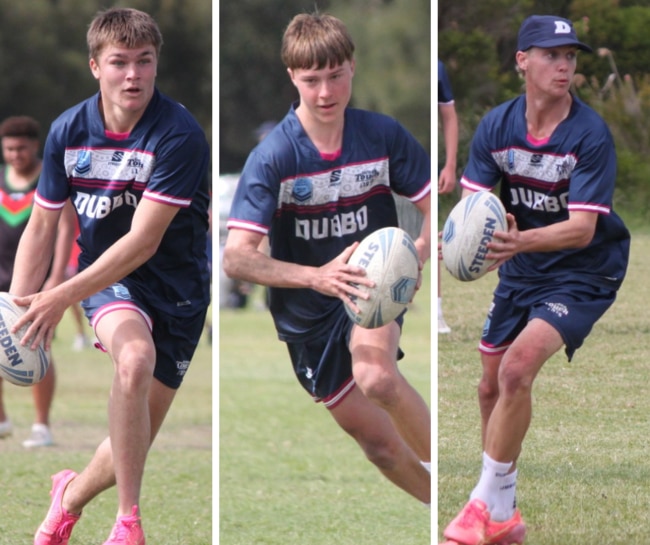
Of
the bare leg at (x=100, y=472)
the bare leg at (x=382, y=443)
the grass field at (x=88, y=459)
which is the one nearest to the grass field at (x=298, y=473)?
the grass field at (x=88, y=459)

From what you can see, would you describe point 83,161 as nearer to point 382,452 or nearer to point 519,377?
point 382,452

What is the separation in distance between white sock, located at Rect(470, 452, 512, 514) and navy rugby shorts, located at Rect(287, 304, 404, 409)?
0.52 metres

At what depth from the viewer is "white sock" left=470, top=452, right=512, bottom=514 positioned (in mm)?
4051

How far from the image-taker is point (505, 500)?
4.09m

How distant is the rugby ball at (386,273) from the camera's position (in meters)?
3.72

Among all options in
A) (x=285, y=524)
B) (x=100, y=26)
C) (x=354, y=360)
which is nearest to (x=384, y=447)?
(x=354, y=360)

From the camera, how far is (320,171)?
13.5ft

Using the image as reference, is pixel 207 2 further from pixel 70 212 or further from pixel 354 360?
pixel 354 360

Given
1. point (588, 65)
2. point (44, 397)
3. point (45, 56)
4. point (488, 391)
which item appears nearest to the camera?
point (488, 391)

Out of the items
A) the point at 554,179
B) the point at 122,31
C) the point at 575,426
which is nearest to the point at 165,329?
the point at 122,31

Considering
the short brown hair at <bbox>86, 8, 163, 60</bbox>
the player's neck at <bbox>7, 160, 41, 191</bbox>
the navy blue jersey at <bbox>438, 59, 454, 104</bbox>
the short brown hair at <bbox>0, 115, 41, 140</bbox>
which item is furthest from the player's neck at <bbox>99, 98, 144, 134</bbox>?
the player's neck at <bbox>7, 160, 41, 191</bbox>

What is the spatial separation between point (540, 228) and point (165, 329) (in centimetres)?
A: 120

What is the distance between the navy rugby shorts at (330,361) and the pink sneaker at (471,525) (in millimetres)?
550

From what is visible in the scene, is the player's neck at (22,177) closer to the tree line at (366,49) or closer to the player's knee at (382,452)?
the tree line at (366,49)
